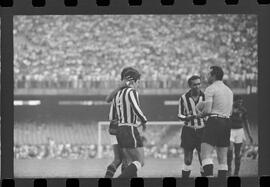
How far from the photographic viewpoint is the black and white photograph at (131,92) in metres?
8.48

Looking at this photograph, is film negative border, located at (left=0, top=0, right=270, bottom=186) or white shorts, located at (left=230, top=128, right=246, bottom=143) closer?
film negative border, located at (left=0, top=0, right=270, bottom=186)

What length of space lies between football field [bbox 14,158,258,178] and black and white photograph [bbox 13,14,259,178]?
0.01 m

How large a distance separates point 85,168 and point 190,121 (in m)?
1.20

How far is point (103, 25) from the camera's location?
334 inches

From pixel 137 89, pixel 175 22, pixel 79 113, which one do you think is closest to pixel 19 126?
pixel 79 113

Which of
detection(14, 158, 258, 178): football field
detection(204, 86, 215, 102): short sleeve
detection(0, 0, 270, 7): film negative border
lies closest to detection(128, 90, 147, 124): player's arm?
detection(14, 158, 258, 178): football field

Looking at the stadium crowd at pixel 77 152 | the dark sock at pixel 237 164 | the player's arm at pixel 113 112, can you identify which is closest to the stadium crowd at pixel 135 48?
the player's arm at pixel 113 112

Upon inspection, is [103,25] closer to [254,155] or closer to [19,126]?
[19,126]

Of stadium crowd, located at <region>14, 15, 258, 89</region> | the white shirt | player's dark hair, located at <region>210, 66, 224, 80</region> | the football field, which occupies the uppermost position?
stadium crowd, located at <region>14, 15, 258, 89</region>

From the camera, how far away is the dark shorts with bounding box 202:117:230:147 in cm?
859

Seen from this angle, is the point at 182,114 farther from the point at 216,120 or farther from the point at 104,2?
the point at 104,2

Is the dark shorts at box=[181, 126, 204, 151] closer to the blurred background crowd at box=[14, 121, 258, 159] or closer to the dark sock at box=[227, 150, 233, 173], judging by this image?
the blurred background crowd at box=[14, 121, 258, 159]

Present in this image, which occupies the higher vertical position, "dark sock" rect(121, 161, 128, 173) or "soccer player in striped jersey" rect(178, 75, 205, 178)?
"soccer player in striped jersey" rect(178, 75, 205, 178)

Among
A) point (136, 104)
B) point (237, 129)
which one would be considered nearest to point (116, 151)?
point (136, 104)
